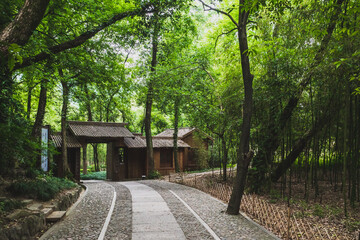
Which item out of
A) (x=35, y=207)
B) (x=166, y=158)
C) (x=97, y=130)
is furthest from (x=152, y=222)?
(x=166, y=158)

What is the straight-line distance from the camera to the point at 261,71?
11.1m

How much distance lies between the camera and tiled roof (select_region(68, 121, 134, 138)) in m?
18.5

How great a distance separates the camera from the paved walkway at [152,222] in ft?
20.2

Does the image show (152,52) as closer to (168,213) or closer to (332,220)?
(168,213)

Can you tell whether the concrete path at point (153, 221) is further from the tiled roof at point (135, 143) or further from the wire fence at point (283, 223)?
the tiled roof at point (135, 143)

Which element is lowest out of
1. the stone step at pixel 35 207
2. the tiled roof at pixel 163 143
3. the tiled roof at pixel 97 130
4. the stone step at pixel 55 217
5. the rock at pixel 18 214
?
the stone step at pixel 55 217

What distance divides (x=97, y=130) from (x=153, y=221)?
45.3ft

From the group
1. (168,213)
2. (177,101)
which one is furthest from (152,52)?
(168,213)

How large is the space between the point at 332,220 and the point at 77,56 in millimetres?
9972

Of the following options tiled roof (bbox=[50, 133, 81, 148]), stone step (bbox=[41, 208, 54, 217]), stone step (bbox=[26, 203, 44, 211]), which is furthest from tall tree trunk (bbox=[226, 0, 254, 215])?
tiled roof (bbox=[50, 133, 81, 148])

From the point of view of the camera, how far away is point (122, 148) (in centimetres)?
2392

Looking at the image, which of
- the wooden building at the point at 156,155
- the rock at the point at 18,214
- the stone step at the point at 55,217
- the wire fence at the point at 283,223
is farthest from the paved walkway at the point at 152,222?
the wooden building at the point at 156,155

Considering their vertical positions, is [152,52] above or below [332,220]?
above

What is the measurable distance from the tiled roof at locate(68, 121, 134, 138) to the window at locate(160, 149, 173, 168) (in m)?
5.61
